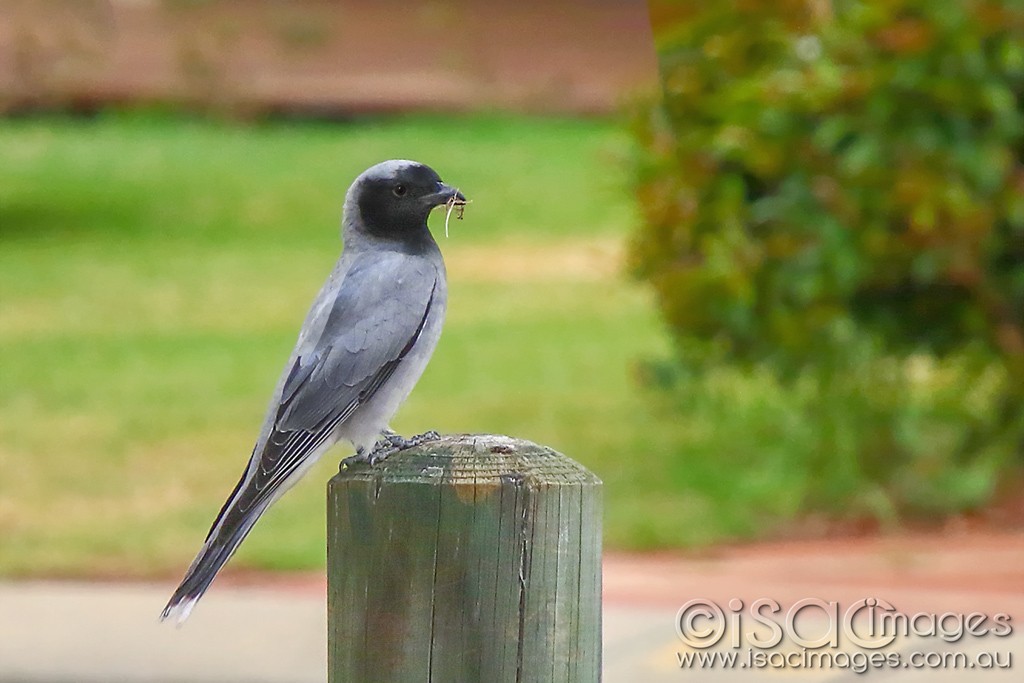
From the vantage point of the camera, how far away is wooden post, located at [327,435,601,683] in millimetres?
3053

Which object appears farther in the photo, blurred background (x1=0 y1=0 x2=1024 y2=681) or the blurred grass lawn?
the blurred grass lawn

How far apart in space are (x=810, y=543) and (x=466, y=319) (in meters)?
6.81

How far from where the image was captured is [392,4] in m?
21.6

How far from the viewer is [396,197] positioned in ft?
14.6

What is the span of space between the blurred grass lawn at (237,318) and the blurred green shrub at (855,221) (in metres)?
0.75

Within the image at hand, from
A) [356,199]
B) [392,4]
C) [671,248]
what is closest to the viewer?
[356,199]

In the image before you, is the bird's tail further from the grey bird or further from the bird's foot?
the bird's foot

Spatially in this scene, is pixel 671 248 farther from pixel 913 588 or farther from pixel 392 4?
pixel 392 4

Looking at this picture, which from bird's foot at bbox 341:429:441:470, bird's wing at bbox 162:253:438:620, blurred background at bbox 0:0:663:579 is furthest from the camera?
blurred background at bbox 0:0:663:579

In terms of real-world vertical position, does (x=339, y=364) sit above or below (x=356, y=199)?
below

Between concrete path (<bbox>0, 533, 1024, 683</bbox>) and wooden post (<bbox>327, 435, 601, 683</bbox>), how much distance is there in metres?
2.61

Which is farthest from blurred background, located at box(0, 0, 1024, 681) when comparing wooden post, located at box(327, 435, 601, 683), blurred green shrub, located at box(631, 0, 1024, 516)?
wooden post, located at box(327, 435, 601, 683)

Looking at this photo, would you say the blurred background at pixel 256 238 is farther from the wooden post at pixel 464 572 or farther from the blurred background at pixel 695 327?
the wooden post at pixel 464 572

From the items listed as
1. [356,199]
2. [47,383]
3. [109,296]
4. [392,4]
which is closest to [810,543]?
[356,199]
